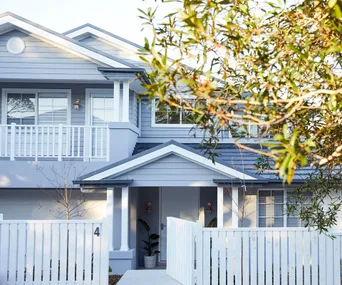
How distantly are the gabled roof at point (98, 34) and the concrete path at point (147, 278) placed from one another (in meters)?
7.74

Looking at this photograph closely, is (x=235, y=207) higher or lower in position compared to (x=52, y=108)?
lower

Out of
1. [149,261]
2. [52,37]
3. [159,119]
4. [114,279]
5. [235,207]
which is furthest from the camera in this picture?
[159,119]

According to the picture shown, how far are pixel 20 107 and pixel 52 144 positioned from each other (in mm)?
2693

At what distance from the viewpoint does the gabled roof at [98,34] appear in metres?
18.2

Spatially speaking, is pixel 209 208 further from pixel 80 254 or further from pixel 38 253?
pixel 38 253

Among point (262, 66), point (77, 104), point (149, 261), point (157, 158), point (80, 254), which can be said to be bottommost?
point (149, 261)

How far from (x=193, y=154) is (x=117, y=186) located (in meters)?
2.03

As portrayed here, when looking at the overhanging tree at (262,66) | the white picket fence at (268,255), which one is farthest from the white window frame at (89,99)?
the overhanging tree at (262,66)

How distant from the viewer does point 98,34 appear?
18.4 meters

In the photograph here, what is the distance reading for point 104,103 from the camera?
1720 centimetres

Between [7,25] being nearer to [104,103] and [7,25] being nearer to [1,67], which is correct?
[1,67]

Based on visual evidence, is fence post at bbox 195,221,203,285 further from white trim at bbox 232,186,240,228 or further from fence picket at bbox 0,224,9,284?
white trim at bbox 232,186,240,228

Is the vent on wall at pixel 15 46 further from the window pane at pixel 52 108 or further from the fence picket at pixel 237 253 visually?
the fence picket at pixel 237 253

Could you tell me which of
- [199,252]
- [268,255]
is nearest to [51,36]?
[199,252]
